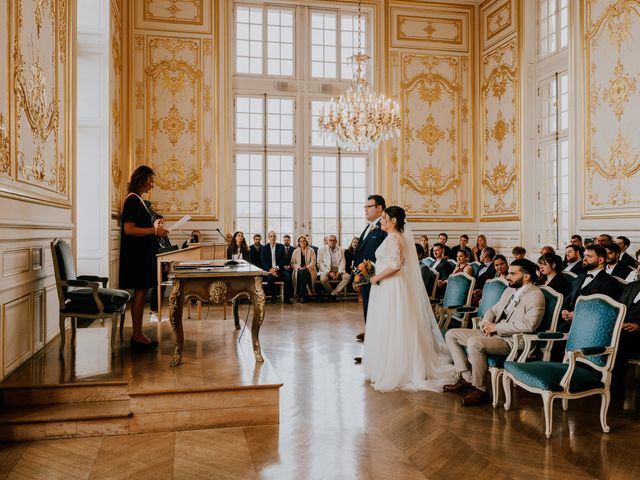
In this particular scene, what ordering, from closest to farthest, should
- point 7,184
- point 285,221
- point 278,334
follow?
point 7,184
point 278,334
point 285,221

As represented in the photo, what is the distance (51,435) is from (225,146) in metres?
7.34

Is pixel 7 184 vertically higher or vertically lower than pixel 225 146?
lower

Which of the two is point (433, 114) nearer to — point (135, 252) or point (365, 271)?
point (365, 271)

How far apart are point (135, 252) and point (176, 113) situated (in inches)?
A: 236

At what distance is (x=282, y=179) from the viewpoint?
1080cm

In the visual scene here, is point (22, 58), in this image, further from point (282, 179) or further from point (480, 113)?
point (480, 113)

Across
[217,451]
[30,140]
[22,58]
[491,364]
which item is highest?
[22,58]

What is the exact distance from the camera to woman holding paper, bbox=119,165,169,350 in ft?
14.9

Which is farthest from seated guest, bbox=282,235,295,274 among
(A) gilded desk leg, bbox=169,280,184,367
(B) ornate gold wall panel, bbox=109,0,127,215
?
(A) gilded desk leg, bbox=169,280,184,367

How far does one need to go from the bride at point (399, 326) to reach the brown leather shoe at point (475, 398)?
1.31 ft

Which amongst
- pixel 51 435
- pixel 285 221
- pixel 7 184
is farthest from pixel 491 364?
pixel 285 221

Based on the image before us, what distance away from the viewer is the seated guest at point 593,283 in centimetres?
467

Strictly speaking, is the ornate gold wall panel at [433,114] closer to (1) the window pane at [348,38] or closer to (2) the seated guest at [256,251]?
(1) the window pane at [348,38]

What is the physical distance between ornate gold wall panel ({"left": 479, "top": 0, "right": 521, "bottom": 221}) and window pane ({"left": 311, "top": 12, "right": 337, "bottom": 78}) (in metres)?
2.90
